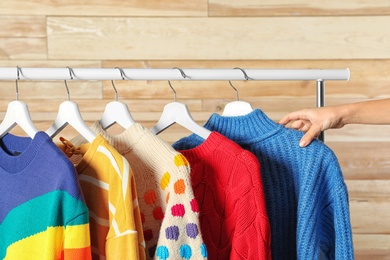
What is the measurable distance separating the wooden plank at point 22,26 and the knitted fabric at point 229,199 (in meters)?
1.26

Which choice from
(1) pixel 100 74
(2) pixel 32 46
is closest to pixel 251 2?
(2) pixel 32 46

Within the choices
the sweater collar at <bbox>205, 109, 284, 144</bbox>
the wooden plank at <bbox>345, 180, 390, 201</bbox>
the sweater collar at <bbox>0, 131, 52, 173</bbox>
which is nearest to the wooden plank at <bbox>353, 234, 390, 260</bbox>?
the wooden plank at <bbox>345, 180, 390, 201</bbox>

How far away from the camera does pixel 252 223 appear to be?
1138 mm

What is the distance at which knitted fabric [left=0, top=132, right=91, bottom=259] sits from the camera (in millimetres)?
1055

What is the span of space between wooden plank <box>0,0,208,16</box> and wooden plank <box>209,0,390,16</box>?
76mm

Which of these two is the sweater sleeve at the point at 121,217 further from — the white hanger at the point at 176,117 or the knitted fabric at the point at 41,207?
the white hanger at the point at 176,117

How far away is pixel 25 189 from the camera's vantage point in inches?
45.5

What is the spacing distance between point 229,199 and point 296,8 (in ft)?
4.41

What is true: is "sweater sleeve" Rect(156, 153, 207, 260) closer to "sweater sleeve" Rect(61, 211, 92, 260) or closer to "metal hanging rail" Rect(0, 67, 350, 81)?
"sweater sleeve" Rect(61, 211, 92, 260)

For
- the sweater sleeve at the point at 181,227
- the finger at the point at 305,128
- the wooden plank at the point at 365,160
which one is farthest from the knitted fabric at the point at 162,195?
the wooden plank at the point at 365,160

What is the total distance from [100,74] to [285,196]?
437mm

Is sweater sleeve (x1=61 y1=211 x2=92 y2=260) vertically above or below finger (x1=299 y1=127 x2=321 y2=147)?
below

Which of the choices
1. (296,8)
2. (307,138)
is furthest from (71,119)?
(296,8)

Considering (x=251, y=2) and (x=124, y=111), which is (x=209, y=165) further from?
(x=251, y=2)
